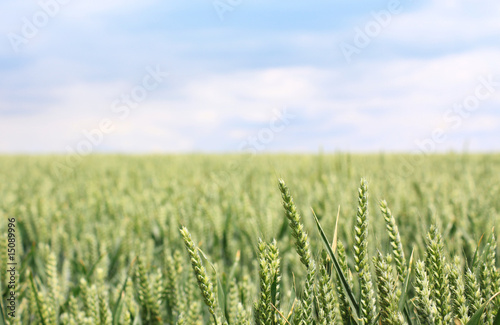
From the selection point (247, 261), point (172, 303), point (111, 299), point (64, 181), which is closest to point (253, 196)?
point (247, 261)

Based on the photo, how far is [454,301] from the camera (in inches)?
34.6

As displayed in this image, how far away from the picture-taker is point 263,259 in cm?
85

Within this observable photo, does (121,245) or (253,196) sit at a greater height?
(253,196)

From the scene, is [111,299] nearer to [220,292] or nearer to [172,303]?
[172,303]

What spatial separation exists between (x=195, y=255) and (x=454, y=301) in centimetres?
56

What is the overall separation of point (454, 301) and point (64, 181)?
19.3 feet

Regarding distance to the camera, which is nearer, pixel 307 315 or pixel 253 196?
pixel 307 315

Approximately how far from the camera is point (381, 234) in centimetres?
227

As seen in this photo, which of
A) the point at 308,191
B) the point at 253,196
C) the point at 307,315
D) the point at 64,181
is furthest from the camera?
the point at 64,181

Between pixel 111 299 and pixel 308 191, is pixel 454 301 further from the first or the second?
pixel 308 191

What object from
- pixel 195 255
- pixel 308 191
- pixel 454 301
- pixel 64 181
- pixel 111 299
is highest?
pixel 64 181

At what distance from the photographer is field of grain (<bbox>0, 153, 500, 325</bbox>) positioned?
2.76ft

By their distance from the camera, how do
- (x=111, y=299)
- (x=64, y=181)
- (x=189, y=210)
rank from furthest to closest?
(x=64, y=181), (x=189, y=210), (x=111, y=299)

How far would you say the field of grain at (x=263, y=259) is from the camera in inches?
33.1
